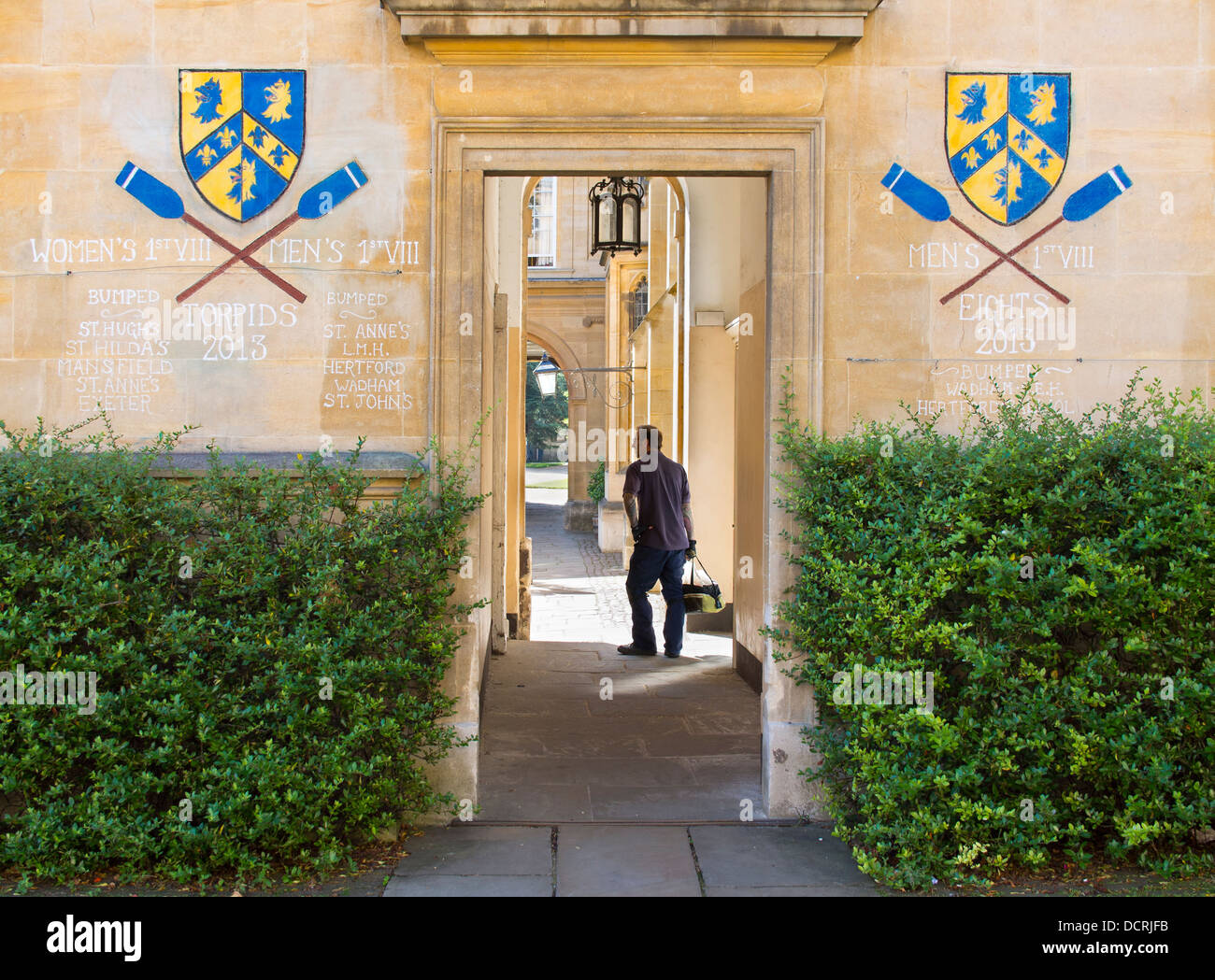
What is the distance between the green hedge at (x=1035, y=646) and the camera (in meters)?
4.05

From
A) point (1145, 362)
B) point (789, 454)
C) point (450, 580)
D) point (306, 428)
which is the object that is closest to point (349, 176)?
point (306, 428)

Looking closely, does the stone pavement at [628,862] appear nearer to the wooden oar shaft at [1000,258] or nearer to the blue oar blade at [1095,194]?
the wooden oar shaft at [1000,258]

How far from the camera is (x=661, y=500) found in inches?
336

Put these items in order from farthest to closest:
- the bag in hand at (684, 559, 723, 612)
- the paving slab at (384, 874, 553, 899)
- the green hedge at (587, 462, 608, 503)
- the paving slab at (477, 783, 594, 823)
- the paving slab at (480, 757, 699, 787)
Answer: the green hedge at (587, 462, 608, 503) → the bag in hand at (684, 559, 723, 612) → the paving slab at (480, 757, 699, 787) → the paving slab at (477, 783, 594, 823) → the paving slab at (384, 874, 553, 899)

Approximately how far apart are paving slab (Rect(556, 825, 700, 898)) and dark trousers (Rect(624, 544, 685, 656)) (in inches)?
157

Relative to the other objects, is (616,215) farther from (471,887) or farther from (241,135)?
(471,887)

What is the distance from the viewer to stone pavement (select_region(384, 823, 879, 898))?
13.4 feet

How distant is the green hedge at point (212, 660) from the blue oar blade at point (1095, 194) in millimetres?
3442

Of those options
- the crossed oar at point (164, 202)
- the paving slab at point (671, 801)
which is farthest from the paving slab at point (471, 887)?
the crossed oar at point (164, 202)

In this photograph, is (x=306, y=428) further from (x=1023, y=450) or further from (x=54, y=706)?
(x=1023, y=450)

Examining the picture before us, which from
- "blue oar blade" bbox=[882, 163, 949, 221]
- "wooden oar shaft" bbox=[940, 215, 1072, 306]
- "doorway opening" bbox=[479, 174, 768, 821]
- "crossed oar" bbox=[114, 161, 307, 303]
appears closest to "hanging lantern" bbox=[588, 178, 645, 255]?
"doorway opening" bbox=[479, 174, 768, 821]

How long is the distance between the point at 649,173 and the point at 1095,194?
7.27 feet

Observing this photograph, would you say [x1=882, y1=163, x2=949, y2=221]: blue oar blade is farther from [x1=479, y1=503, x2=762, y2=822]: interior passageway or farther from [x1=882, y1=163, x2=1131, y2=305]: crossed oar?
[x1=479, y1=503, x2=762, y2=822]: interior passageway

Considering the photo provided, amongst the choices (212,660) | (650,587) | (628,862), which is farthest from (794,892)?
(650,587)
